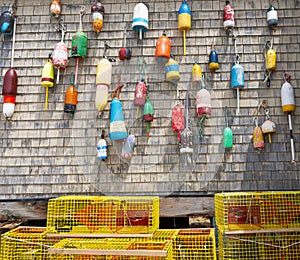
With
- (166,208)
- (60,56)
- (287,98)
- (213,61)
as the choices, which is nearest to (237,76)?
(213,61)

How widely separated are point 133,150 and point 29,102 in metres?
1.66

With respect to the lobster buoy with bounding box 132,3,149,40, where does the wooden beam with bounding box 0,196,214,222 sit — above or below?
below

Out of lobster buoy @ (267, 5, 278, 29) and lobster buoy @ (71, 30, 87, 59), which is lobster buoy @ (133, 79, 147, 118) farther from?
lobster buoy @ (267, 5, 278, 29)

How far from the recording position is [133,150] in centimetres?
448

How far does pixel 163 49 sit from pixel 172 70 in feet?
1.05

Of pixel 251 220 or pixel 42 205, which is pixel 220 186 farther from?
pixel 42 205

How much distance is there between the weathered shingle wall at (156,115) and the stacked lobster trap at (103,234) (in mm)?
837

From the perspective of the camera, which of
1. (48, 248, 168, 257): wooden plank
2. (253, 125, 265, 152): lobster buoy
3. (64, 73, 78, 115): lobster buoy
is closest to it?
(48, 248, 168, 257): wooden plank

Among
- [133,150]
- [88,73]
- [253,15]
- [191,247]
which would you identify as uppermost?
[253,15]

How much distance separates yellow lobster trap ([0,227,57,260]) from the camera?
3.41m

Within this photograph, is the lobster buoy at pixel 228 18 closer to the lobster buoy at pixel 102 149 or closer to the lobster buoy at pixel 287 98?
the lobster buoy at pixel 287 98

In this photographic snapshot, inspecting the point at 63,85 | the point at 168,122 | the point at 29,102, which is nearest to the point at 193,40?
the point at 168,122

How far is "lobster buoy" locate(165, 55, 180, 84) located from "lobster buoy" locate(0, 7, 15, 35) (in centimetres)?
238

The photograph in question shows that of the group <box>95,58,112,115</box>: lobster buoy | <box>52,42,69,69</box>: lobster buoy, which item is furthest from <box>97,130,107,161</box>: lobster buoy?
<box>52,42,69,69</box>: lobster buoy
